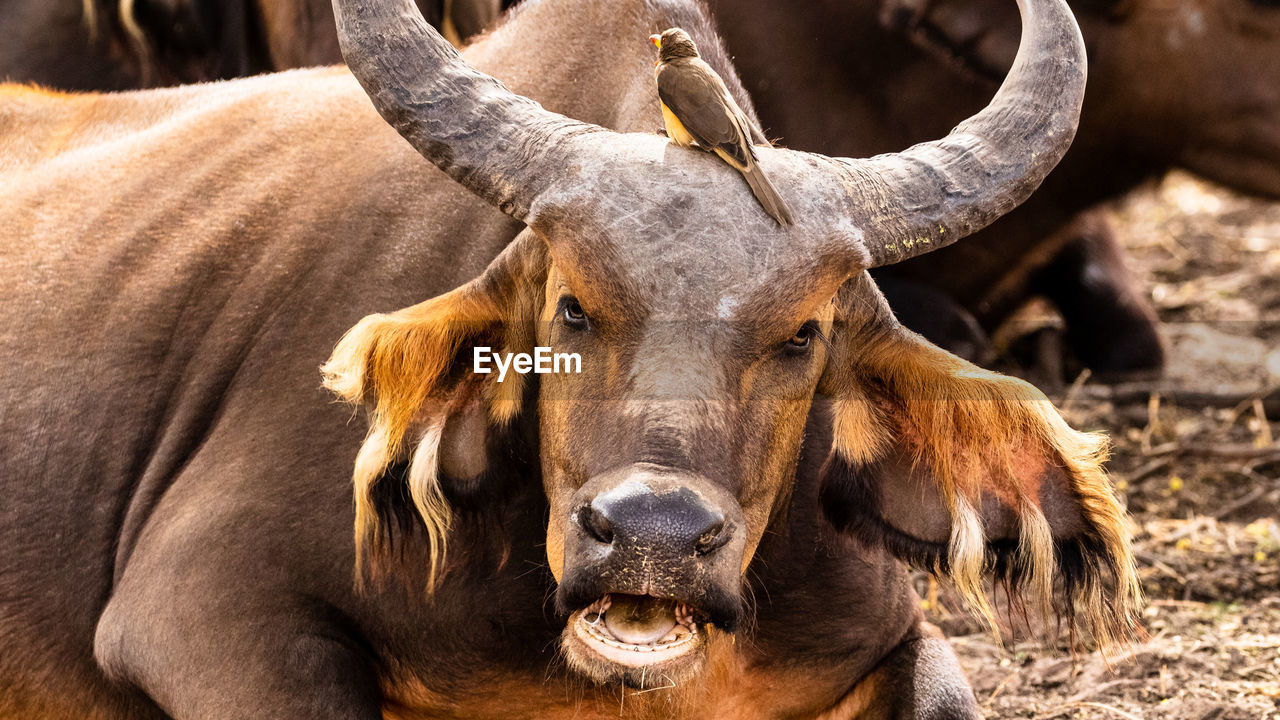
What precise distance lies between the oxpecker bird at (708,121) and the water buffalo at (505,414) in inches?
1.7

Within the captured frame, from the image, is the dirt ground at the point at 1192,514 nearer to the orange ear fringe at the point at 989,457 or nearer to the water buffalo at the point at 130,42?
the orange ear fringe at the point at 989,457

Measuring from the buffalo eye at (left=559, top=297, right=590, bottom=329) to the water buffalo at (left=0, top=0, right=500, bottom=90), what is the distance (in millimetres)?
4187

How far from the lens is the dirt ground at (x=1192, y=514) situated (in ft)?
14.4

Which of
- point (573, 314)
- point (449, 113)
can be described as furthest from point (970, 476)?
point (449, 113)

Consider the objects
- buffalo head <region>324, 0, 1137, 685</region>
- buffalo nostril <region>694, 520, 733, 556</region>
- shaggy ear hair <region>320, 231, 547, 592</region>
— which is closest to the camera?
buffalo nostril <region>694, 520, 733, 556</region>

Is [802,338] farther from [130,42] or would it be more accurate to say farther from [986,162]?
[130,42]

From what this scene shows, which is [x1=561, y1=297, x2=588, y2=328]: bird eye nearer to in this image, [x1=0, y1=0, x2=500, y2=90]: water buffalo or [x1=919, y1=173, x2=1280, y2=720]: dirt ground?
[x1=919, y1=173, x2=1280, y2=720]: dirt ground

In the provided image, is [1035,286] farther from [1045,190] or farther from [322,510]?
[322,510]

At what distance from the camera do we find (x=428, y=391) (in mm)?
3494

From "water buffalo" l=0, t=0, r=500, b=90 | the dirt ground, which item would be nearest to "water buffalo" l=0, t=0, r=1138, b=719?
the dirt ground

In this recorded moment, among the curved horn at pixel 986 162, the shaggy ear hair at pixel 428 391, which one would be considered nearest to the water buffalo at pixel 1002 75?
the curved horn at pixel 986 162

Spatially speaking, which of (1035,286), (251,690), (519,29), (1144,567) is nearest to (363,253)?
(519,29)

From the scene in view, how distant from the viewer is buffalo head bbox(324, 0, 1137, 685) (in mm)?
3014

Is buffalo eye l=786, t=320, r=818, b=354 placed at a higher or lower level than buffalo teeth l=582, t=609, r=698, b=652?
higher
